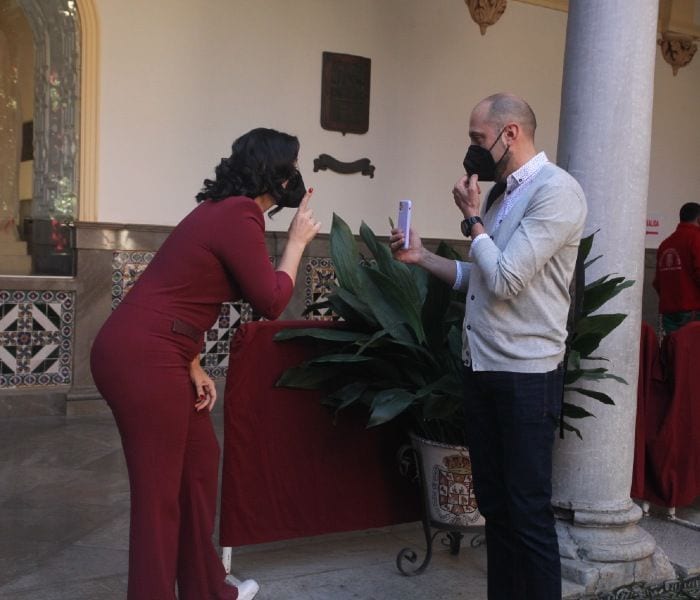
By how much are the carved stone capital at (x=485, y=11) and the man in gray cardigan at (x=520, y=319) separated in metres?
5.57

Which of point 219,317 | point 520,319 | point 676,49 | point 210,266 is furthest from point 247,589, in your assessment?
point 676,49

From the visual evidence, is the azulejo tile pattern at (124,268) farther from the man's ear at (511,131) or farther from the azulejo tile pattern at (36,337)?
the man's ear at (511,131)

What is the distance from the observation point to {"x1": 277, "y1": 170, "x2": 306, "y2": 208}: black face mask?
2.78 meters

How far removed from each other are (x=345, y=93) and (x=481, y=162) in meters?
4.83

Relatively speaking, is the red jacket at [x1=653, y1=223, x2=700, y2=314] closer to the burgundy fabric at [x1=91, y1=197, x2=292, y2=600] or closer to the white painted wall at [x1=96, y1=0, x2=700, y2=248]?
the white painted wall at [x1=96, y1=0, x2=700, y2=248]

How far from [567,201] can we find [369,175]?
5.05 meters

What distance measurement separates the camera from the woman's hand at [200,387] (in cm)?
278

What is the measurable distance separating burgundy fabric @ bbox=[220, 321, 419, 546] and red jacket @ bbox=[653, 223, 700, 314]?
15.6 ft

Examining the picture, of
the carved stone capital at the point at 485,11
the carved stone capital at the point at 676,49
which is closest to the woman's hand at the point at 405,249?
the carved stone capital at the point at 485,11

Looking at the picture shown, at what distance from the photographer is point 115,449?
5.71 metres

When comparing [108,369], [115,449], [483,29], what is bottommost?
[115,449]

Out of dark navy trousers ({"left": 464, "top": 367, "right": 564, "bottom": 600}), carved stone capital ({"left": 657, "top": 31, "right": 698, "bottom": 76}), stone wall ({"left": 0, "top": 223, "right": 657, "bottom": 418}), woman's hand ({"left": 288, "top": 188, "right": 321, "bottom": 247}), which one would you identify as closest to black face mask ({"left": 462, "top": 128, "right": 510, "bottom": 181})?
woman's hand ({"left": 288, "top": 188, "right": 321, "bottom": 247})

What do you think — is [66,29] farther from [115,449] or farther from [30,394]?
[115,449]

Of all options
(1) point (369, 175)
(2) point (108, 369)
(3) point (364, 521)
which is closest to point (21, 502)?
(3) point (364, 521)
